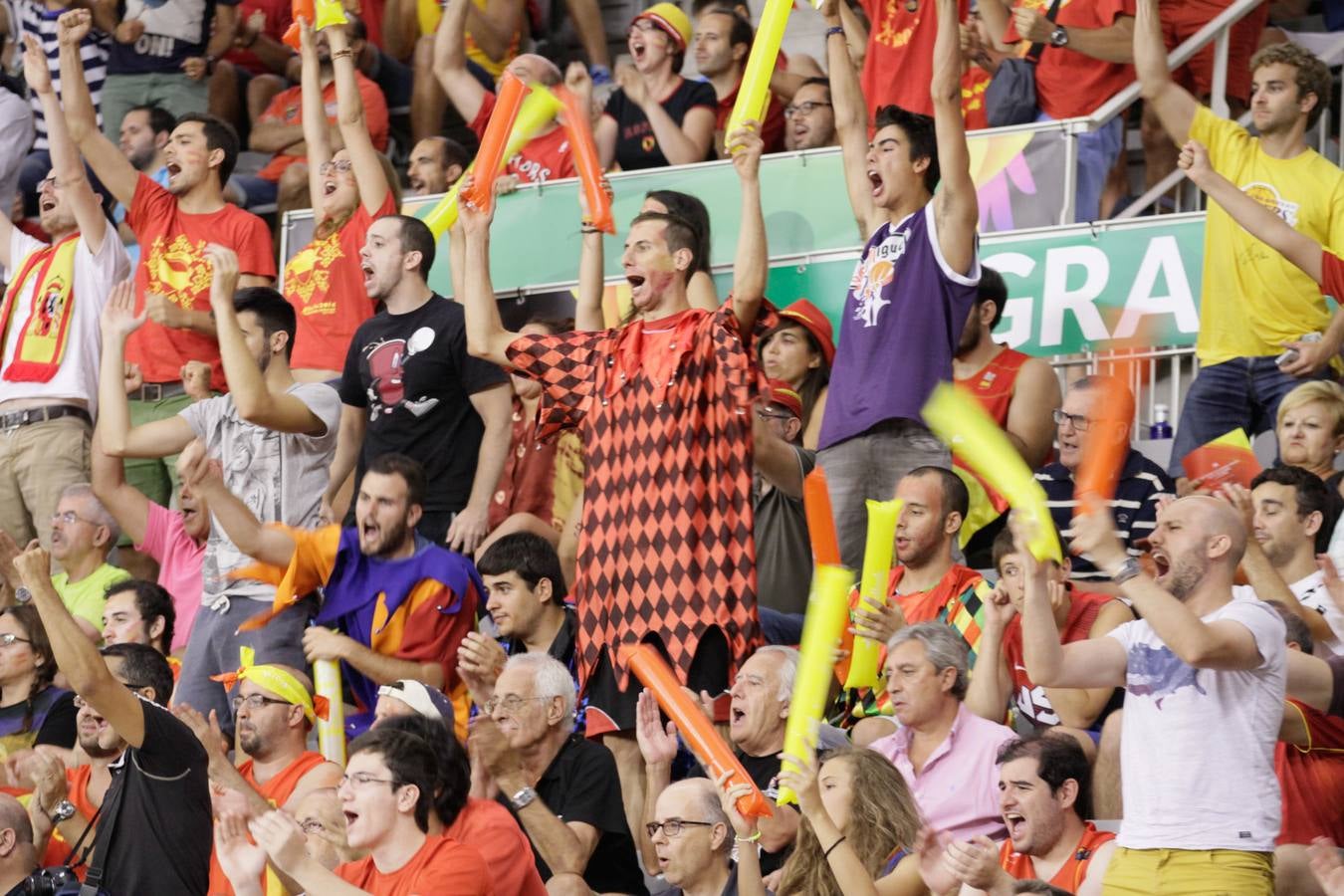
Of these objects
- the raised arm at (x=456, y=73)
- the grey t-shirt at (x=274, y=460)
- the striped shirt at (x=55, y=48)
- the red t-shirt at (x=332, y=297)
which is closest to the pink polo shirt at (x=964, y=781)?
the grey t-shirt at (x=274, y=460)

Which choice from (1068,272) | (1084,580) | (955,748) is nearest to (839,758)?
(955,748)

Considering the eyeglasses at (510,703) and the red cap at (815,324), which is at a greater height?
the red cap at (815,324)

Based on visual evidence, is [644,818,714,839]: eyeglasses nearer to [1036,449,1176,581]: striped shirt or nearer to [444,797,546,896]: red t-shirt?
[444,797,546,896]: red t-shirt

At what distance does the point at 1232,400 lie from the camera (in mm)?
8578

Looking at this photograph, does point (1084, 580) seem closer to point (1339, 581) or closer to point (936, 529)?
point (936, 529)

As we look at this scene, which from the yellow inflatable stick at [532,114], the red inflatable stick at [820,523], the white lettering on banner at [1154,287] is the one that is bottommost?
the red inflatable stick at [820,523]

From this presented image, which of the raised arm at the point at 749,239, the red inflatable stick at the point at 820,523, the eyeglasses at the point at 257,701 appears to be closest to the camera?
the red inflatable stick at the point at 820,523

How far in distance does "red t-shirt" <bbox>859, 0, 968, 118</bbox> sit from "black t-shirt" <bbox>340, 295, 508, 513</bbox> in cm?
238

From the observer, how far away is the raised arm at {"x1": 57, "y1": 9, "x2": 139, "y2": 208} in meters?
10.1

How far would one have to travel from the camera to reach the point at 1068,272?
29.9 ft

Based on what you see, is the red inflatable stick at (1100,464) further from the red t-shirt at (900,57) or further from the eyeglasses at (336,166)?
the eyeglasses at (336,166)

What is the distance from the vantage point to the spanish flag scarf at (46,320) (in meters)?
9.86

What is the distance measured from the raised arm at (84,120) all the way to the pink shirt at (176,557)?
1603 mm

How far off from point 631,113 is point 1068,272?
2623 mm
